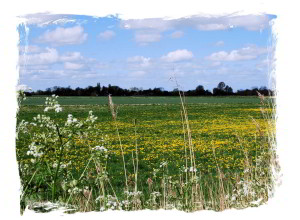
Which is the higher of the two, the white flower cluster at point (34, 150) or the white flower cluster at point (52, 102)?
the white flower cluster at point (52, 102)

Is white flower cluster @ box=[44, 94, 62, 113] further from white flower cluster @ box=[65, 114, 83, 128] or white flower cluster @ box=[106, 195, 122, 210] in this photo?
white flower cluster @ box=[106, 195, 122, 210]

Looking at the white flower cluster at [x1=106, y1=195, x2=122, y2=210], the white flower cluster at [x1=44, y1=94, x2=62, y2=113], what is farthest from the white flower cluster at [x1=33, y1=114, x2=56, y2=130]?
the white flower cluster at [x1=106, y1=195, x2=122, y2=210]

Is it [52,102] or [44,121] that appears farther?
[44,121]

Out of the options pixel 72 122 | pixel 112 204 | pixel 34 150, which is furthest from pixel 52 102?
pixel 112 204

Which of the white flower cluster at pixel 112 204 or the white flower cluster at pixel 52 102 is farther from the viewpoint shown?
the white flower cluster at pixel 112 204

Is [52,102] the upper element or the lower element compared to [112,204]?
upper

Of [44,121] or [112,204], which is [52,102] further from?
[112,204]

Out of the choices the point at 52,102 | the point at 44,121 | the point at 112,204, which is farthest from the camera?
the point at 112,204

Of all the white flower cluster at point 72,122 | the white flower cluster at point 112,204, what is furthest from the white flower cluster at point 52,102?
the white flower cluster at point 112,204

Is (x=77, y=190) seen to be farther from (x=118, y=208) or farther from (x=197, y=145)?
(x=197, y=145)

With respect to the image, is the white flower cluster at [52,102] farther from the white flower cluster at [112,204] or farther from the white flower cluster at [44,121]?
the white flower cluster at [112,204]

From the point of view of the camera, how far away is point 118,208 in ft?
7.73

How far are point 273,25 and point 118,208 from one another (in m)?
1.61

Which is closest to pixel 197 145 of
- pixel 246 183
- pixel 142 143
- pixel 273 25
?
pixel 142 143
